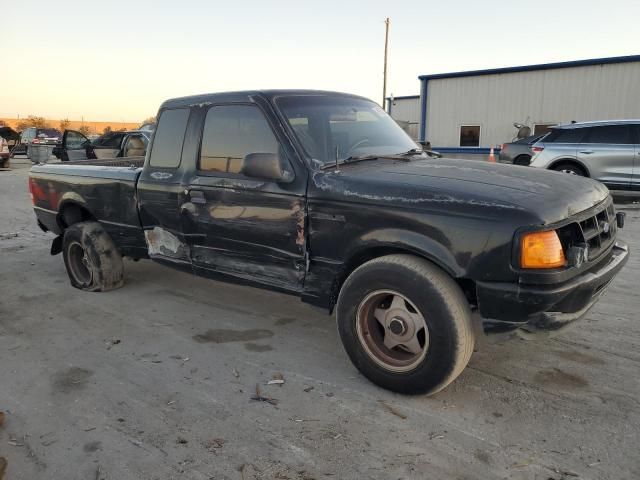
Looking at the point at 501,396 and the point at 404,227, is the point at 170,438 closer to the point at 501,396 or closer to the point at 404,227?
the point at 404,227

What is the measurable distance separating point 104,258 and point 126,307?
0.63 meters

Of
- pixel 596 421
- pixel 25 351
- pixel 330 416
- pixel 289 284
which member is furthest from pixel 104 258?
pixel 596 421

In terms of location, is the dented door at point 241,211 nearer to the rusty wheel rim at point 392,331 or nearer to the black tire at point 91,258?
the rusty wheel rim at point 392,331

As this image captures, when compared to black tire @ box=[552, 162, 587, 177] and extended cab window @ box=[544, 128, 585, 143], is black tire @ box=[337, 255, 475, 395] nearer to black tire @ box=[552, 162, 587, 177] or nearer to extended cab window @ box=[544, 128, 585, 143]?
black tire @ box=[552, 162, 587, 177]

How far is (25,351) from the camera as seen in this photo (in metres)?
3.80

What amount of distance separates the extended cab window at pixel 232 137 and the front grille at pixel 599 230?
2.04m

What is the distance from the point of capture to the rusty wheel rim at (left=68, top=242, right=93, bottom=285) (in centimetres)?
530

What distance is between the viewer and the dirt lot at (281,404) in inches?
95.5

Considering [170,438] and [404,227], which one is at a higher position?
[404,227]

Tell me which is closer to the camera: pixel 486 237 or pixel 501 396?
pixel 486 237

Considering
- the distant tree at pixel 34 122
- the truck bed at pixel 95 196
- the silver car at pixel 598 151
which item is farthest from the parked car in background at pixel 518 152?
the distant tree at pixel 34 122

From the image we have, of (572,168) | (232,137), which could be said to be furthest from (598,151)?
(232,137)

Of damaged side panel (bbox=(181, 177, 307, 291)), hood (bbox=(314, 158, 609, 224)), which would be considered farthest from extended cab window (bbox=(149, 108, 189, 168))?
hood (bbox=(314, 158, 609, 224))

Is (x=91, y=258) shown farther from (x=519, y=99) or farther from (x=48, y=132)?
(x=48, y=132)
